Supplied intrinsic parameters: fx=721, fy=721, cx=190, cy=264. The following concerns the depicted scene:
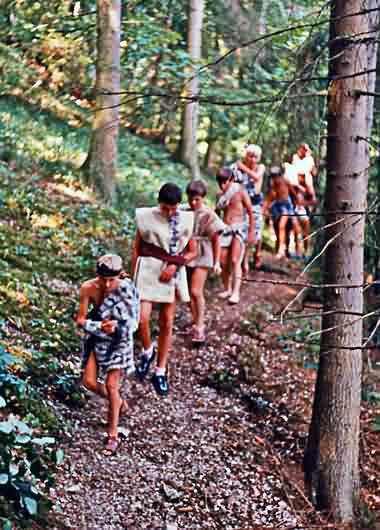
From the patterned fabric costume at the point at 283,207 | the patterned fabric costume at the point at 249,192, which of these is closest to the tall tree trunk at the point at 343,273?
the patterned fabric costume at the point at 249,192

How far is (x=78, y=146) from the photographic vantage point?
14.5 m

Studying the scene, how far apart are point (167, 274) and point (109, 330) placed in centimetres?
138

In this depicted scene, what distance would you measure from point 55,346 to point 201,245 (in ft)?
7.59

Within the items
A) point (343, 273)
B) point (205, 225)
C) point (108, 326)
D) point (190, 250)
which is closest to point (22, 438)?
point (108, 326)

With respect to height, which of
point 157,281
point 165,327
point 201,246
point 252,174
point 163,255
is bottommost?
point 165,327

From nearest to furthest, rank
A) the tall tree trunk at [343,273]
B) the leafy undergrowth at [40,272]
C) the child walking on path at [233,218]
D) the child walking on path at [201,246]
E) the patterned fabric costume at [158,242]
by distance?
the leafy undergrowth at [40,272] < the tall tree trunk at [343,273] < the patterned fabric costume at [158,242] < the child walking on path at [201,246] < the child walking on path at [233,218]

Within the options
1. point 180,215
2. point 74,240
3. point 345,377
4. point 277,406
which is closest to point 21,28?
point 74,240

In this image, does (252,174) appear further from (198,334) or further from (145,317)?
(145,317)

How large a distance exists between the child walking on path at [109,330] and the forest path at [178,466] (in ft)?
1.21

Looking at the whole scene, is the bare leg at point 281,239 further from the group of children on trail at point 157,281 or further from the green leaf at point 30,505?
the green leaf at point 30,505

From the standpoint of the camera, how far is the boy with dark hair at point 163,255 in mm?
7105

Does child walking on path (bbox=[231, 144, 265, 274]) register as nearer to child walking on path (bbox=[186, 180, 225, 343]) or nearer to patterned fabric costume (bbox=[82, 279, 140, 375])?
child walking on path (bbox=[186, 180, 225, 343])

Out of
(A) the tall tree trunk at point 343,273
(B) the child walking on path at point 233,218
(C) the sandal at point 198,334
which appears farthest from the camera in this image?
(B) the child walking on path at point 233,218

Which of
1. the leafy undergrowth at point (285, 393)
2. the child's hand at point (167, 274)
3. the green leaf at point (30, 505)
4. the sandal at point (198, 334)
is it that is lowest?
the leafy undergrowth at point (285, 393)
